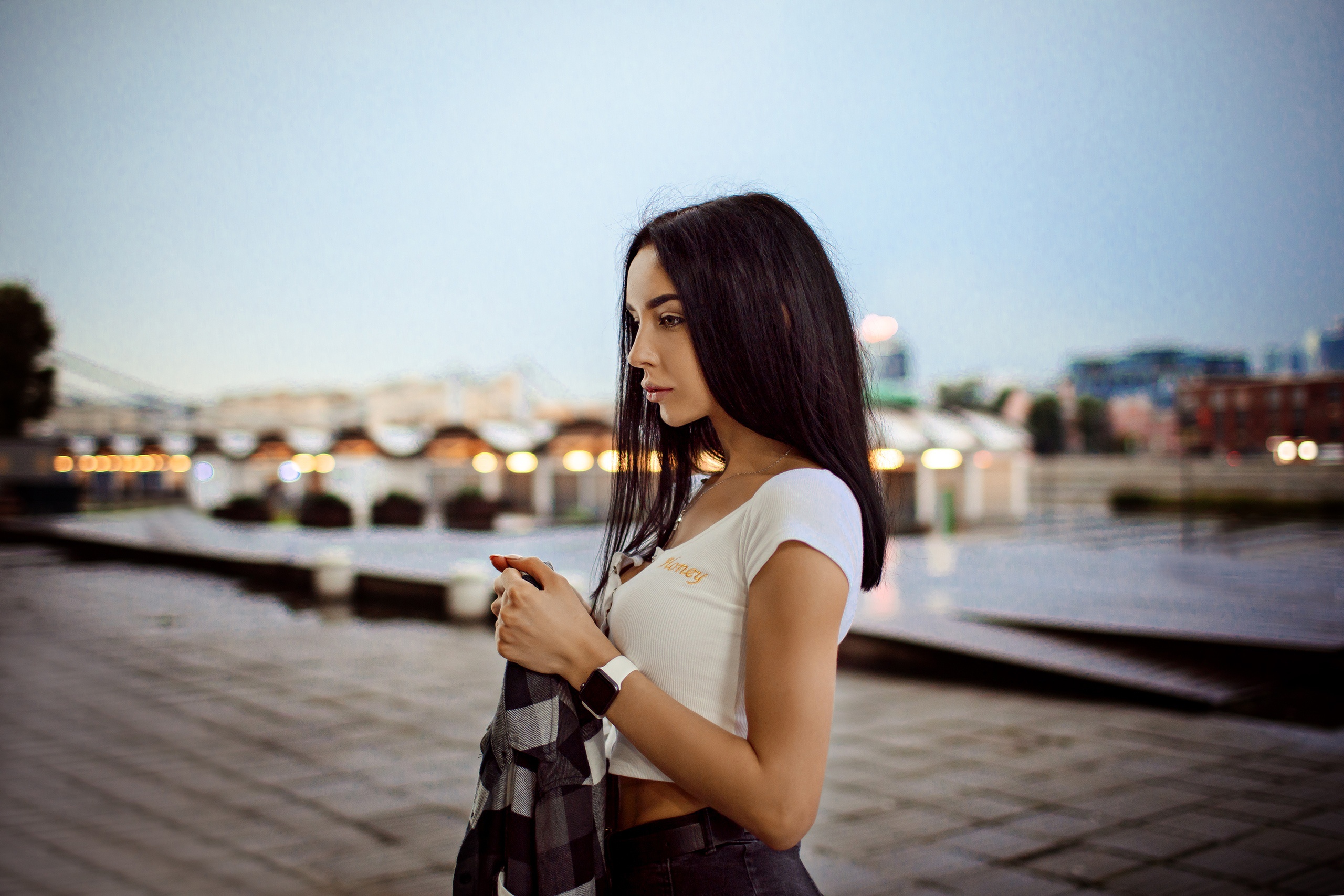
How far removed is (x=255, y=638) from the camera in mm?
8047

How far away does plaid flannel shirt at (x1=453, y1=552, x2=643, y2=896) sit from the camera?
1.09 metres

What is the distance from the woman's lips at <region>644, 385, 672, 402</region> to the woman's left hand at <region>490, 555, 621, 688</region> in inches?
10.0

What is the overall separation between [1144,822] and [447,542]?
16.3 meters

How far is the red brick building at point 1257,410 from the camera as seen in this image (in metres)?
12.2

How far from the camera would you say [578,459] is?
2319 centimetres

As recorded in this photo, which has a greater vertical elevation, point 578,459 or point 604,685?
point 578,459

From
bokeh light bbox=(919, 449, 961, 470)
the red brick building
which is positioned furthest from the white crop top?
bokeh light bbox=(919, 449, 961, 470)

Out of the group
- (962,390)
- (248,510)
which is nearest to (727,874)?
(248,510)

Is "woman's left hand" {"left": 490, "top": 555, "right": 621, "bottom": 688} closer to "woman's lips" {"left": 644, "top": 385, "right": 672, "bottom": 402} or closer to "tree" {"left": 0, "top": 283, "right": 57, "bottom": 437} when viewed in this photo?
"woman's lips" {"left": 644, "top": 385, "right": 672, "bottom": 402}

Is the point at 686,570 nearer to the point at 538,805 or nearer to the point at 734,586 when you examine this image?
the point at 734,586

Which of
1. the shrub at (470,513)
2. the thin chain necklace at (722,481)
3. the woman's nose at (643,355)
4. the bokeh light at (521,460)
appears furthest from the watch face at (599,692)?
the bokeh light at (521,460)

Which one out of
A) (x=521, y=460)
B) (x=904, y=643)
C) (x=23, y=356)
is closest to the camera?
(x=904, y=643)

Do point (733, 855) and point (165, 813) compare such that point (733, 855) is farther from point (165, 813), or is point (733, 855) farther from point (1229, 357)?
point (1229, 357)

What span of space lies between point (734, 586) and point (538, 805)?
1.15ft
